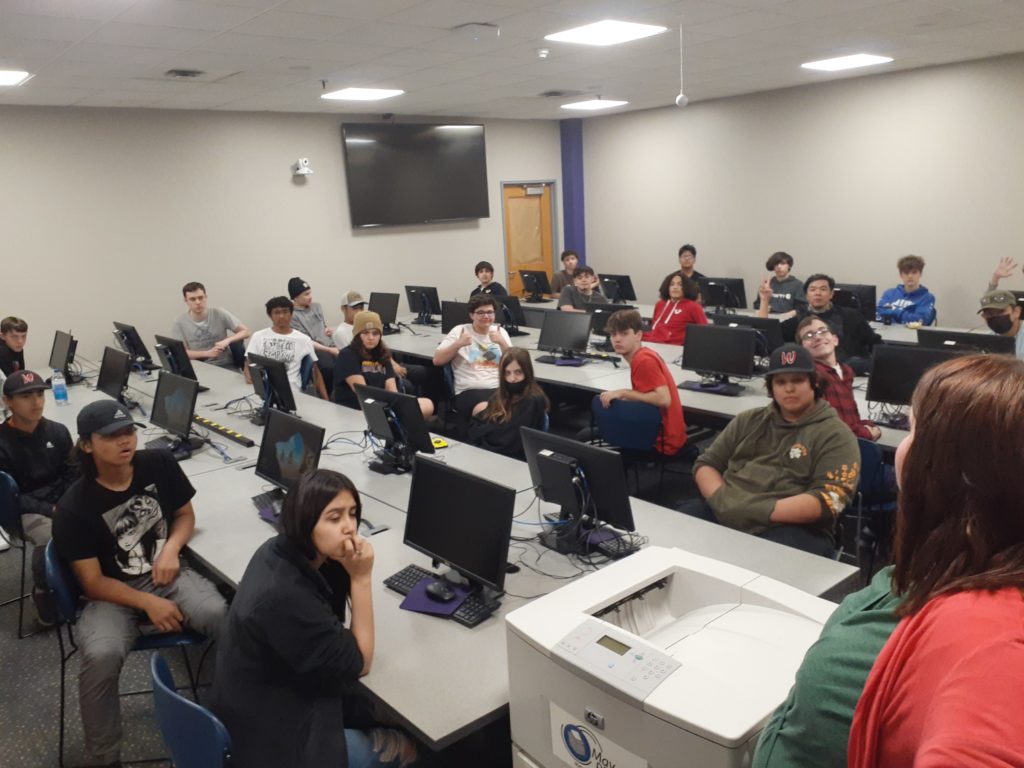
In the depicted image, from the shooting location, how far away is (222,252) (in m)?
7.95

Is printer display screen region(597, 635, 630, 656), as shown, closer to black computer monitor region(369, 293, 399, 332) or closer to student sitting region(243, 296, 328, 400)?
student sitting region(243, 296, 328, 400)

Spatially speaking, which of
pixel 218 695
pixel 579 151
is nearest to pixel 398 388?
pixel 218 695

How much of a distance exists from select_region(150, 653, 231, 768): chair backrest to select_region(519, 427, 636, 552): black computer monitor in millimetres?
1299

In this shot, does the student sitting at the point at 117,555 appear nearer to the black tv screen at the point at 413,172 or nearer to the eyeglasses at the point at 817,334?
the eyeglasses at the point at 817,334

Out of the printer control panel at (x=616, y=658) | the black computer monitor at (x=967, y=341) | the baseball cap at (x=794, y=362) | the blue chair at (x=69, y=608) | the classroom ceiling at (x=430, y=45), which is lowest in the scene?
the blue chair at (x=69, y=608)

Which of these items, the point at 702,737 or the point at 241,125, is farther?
the point at 241,125

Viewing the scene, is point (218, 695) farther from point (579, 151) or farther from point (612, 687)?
point (579, 151)

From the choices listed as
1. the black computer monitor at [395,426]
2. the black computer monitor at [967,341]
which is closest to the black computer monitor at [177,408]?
the black computer monitor at [395,426]

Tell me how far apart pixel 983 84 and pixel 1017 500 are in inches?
303

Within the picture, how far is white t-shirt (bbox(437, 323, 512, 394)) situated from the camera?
5293 mm

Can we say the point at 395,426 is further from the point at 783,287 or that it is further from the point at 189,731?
the point at 783,287

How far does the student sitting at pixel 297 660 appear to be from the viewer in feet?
6.02

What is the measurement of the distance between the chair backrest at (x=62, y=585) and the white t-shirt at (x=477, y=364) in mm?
2996

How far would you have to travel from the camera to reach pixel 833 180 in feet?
26.8
